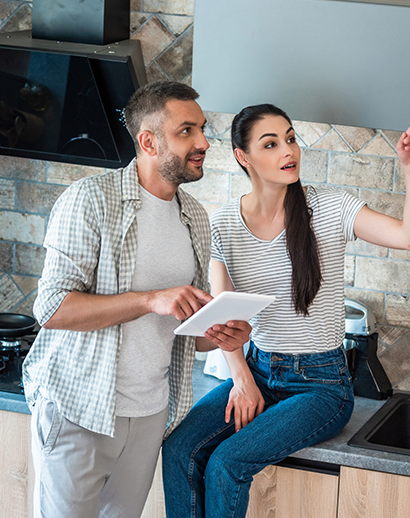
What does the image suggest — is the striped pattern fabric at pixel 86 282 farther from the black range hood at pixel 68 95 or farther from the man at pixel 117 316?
the black range hood at pixel 68 95

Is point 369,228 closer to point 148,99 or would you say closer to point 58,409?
point 148,99

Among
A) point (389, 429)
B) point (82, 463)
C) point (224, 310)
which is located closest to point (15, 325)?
point (82, 463)

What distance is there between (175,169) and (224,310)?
1.28 ft

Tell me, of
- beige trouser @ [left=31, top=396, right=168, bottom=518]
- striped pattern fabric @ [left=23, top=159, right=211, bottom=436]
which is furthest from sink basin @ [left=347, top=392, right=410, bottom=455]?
striped pattern fabric @ [left=23, top=159, right=211, bottom=436]

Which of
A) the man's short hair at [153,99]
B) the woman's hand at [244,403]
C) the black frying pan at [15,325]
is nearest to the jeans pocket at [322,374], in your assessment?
the woman's hand at [244,403]

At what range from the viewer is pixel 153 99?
1.46 metres

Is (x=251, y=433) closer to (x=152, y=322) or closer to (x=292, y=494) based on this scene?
(x=292, y=494)

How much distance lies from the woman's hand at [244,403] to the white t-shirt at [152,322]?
0.22 meters

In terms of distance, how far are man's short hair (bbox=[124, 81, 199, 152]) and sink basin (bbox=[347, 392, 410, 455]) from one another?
0.99 meters

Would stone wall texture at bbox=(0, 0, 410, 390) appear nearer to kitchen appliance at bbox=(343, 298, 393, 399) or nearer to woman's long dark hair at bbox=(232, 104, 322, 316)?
kitchen appliance at bbox=(343, 298, 393, 399)

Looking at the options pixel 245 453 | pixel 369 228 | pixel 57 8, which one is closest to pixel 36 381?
pixel 245 453

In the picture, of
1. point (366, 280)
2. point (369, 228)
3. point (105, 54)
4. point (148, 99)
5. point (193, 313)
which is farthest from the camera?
point (366, 280)

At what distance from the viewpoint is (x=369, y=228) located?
1649mm

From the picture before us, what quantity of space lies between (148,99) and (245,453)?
91 cm
